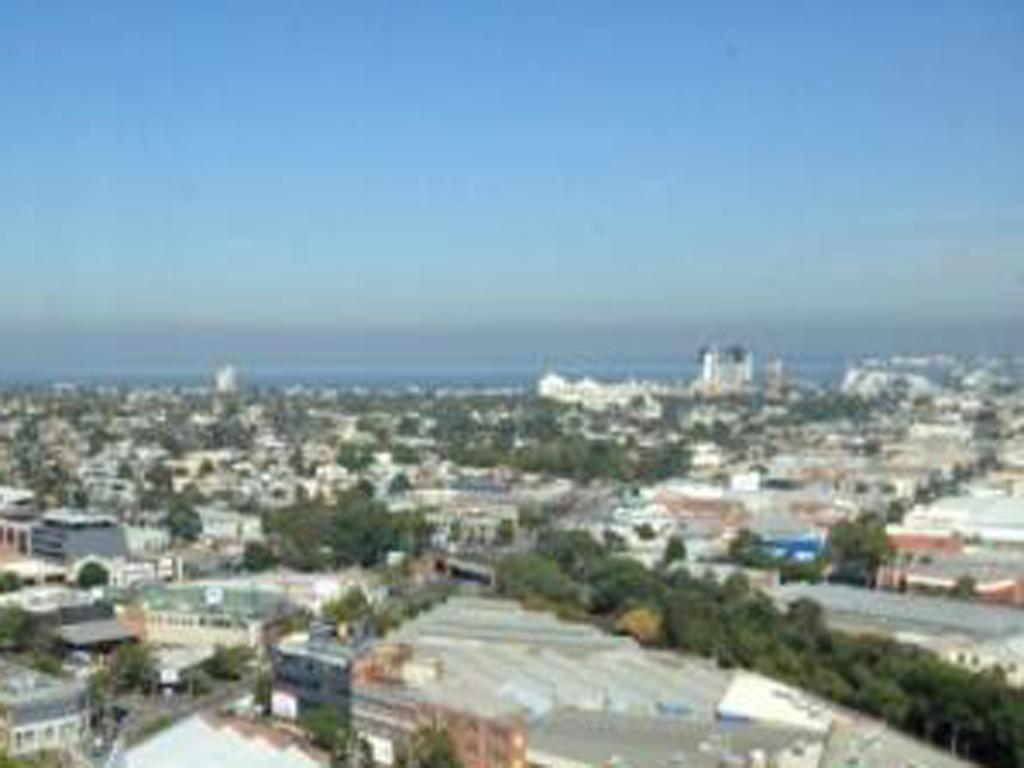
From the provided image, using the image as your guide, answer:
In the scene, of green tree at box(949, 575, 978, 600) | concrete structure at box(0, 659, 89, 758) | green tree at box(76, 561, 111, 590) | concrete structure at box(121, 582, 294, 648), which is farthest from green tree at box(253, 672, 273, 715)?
green tree at box(949, 575, 978, 600)

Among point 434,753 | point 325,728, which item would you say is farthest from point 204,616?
point 434,753

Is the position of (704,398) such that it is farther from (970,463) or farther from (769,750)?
(769,750)

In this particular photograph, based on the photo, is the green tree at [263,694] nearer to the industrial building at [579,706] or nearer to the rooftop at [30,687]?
the industrial building at [579,706]

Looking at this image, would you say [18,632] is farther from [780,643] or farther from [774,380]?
[774,380]

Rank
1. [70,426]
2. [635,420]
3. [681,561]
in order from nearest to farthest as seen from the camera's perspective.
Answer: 1. [681,561]
2. [70,426]
3. [635,420]

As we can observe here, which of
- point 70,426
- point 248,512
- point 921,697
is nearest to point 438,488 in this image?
point 248,512

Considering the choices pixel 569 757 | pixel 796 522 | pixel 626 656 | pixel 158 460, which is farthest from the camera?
pixel 158 460
